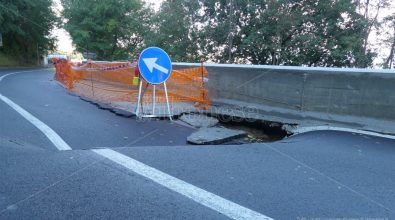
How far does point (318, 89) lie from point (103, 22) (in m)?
41.3

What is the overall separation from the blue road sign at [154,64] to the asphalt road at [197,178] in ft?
6.34

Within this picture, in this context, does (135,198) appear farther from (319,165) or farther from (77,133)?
(77,133)

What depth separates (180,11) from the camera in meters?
26.1

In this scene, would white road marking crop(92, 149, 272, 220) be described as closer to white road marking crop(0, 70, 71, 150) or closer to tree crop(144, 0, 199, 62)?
white road marking crop(0, 70, 71, 150)

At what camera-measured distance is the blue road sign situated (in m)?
7.02

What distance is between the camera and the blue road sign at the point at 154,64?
702 centimetres

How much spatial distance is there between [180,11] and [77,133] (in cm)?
2225

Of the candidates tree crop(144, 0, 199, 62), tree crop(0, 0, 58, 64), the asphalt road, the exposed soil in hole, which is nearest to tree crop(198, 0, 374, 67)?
tree crop(144, 0, 199, 62)

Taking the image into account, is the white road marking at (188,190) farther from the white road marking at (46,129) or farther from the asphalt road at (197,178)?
the white road marking at (46,129)

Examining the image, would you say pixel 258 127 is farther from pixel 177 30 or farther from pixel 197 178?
pixel 177 30

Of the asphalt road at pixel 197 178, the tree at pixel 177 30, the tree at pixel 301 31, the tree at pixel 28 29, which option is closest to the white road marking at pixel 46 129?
the asphalt road at pixel 197 178

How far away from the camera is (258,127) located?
735 centimetres

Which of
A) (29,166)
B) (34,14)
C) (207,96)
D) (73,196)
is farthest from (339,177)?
(34,14)

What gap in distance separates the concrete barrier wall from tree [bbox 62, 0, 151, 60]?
33401 millimetres
